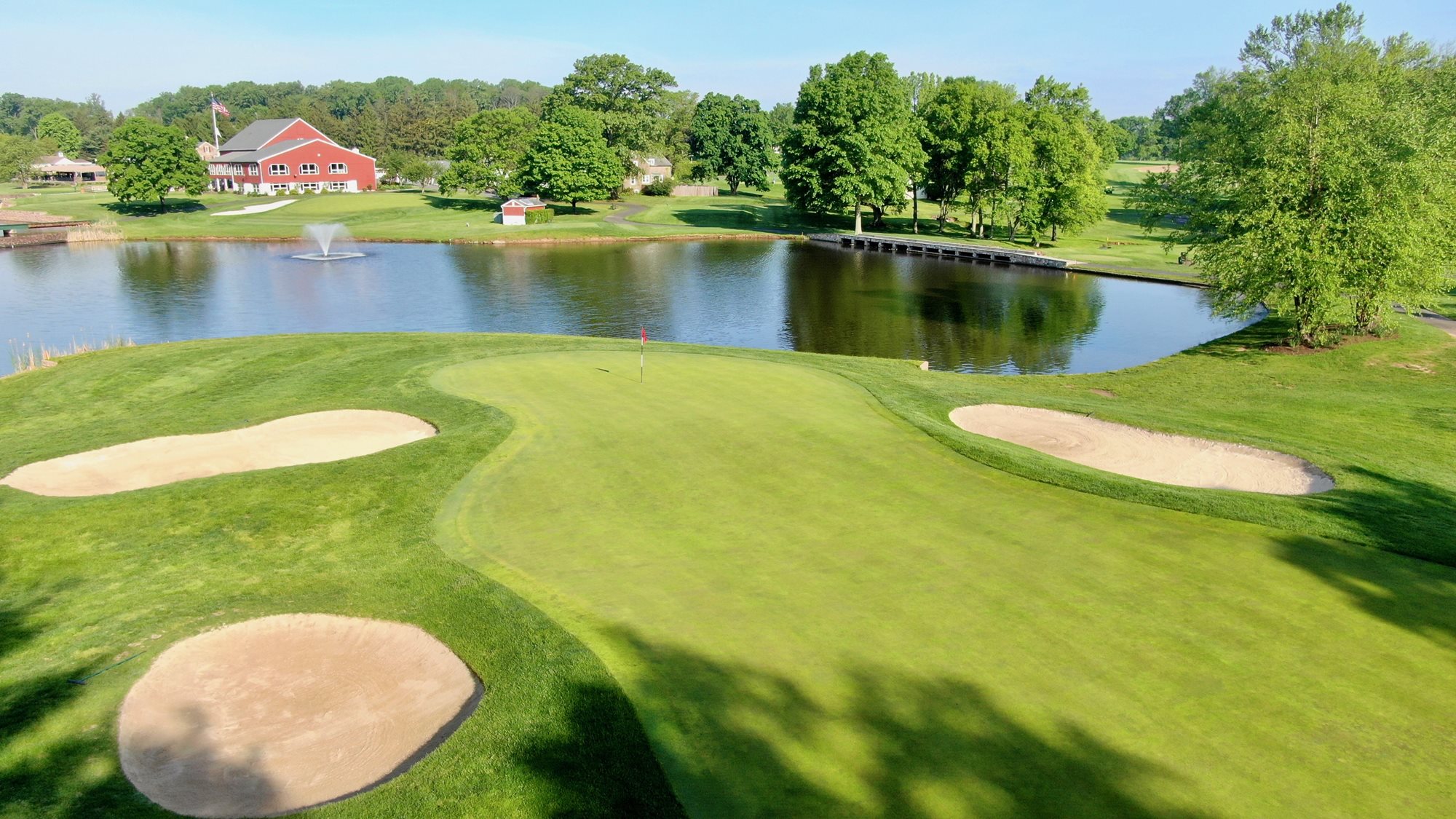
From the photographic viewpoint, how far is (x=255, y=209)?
106 m

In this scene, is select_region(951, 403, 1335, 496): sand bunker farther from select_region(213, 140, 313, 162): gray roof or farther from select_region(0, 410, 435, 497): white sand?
select_region(213, 140, 313, 162): gray roof

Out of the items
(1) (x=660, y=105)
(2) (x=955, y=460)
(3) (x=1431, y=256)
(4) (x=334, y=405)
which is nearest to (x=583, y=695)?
(2) (x=955, y=460)

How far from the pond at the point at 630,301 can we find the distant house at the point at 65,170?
9314 centimetres

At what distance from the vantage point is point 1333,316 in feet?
118

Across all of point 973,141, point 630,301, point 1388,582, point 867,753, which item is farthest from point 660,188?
point 867,753

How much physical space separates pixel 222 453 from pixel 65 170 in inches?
6801

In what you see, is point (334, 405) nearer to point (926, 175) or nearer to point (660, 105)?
point (926, 175)

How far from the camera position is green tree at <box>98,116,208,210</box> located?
9869cm

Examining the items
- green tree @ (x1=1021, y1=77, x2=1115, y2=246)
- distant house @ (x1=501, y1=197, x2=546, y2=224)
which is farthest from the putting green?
distant house @ (x1=501, y1=197, x2=546, y2=224)

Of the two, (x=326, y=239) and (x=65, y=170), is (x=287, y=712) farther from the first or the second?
(x=65, y=170)

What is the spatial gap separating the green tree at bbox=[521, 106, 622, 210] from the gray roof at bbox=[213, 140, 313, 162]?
40739 millimetres

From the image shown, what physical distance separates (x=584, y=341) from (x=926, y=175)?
71.1 m

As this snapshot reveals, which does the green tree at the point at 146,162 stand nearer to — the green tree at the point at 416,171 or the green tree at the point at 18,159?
the green tree at the point at 416,171

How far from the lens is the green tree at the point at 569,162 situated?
10100 cm
